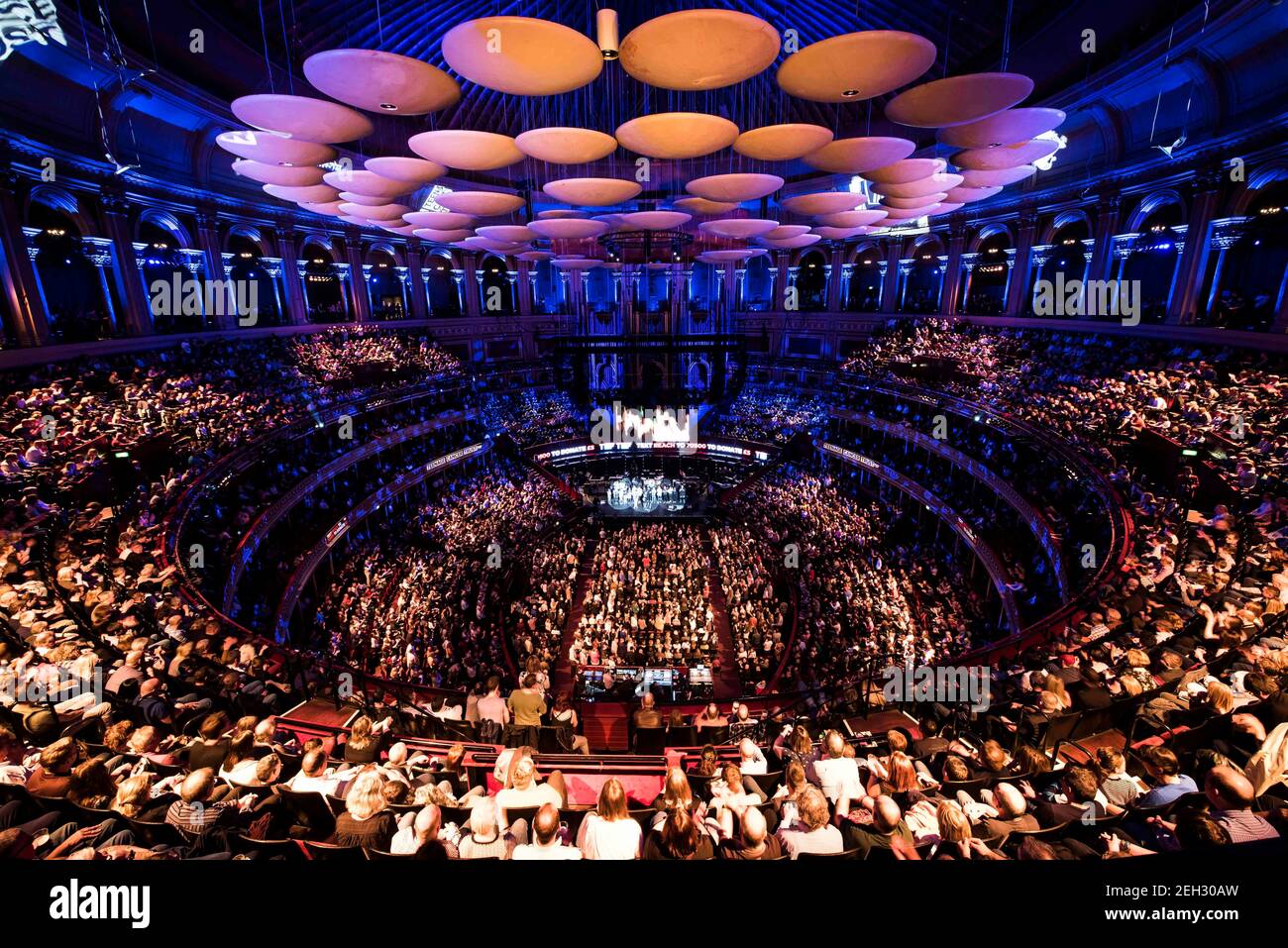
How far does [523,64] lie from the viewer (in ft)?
21.9

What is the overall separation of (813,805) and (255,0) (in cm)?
2102

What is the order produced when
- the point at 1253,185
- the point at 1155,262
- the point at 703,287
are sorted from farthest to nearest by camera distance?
1. the point at 703,287
2. the point at 1155,262
3. the point at 1253,185

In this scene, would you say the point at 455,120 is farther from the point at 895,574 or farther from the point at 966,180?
the point at 895,574

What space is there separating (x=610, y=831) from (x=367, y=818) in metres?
1.96

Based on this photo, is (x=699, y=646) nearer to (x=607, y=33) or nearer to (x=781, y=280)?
(x=607, y=33)

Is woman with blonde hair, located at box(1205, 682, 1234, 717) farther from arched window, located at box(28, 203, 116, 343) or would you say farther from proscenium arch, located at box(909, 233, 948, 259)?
proscenium arch, located at box(909, 233, 948, 259)

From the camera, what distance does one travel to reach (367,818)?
435 cm

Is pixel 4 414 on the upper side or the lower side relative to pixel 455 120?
lower

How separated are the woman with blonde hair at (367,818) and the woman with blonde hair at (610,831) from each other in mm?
1527

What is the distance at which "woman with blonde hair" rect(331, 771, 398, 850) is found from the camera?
13.8 ft

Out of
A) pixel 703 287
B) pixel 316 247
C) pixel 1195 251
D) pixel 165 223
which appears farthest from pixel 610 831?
pixel 703 287

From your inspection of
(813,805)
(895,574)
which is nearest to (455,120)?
(895,574)
